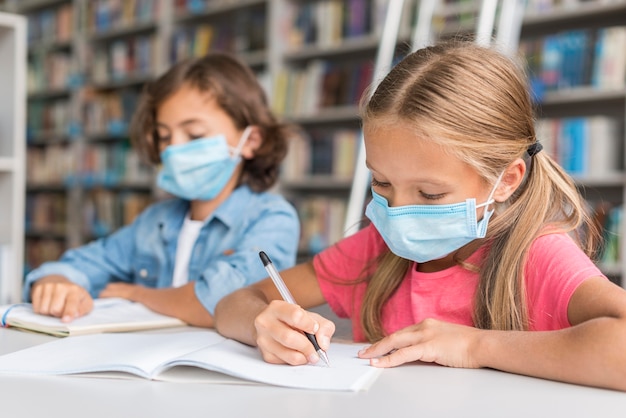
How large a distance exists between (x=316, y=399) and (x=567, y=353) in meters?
0.26

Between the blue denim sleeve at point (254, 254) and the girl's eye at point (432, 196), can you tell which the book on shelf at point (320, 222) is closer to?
the blue denim sleeve at point (254, 254)

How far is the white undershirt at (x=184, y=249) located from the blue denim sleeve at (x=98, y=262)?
12cm

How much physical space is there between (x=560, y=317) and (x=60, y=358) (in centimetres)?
57

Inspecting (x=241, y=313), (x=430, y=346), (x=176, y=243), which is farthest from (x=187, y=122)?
(x=430, y=346)

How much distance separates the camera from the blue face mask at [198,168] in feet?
4.55

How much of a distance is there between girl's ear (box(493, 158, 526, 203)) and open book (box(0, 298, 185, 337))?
0.51 meters

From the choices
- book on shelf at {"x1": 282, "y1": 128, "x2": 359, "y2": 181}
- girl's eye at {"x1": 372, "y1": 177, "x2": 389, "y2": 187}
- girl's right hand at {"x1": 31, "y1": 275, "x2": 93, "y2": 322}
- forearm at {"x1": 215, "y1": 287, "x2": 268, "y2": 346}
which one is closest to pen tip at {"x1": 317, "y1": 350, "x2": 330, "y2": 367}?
forearm at {"x1": 215, "y1": 287, "x2": 268, "y2": 346}

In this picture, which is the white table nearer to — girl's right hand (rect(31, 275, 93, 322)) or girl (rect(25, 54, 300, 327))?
girl's right hand (rect(31, 275, 93, 322))

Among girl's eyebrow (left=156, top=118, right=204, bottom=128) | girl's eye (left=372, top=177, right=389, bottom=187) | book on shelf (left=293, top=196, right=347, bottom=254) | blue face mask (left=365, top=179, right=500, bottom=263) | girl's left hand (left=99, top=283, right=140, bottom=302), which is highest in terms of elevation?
girl's eyebrow (left=156, top=118, right=204, bottom=128)

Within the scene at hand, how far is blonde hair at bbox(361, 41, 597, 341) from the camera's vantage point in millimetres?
822

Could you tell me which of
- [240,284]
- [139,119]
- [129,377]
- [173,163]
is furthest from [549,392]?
[139,119]

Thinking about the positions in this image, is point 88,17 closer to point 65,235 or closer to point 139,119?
point 65,235

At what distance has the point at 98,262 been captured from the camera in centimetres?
145

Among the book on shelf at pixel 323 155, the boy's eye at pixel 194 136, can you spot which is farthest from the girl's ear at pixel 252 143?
the book on shelf at pixel 323 155
